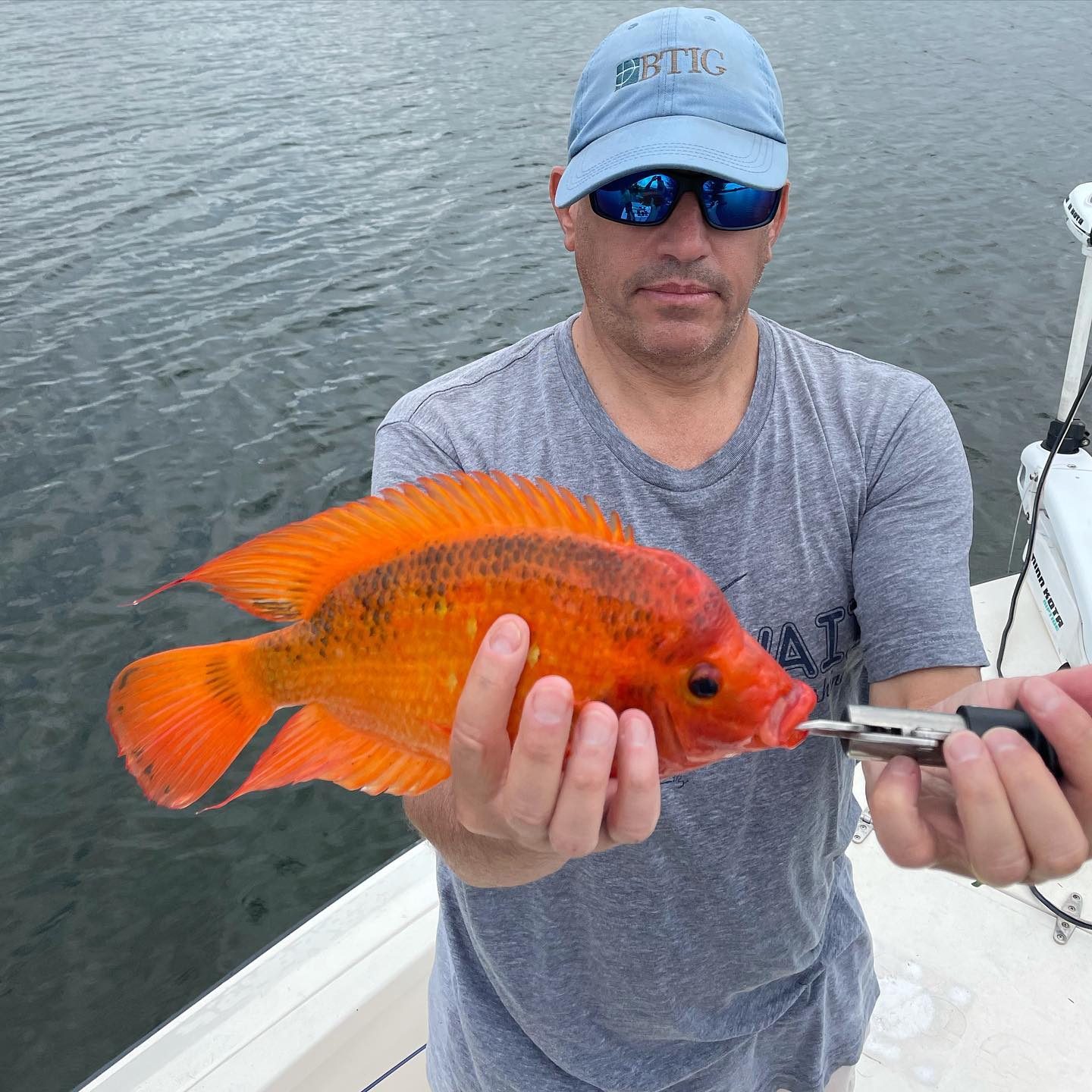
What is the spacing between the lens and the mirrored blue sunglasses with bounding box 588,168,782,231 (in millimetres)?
2078

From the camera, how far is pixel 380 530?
1696 millimetres

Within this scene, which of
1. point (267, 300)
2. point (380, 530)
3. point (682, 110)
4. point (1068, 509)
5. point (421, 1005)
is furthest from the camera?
point (267, 300)

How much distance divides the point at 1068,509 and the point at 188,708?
4206 millimetres

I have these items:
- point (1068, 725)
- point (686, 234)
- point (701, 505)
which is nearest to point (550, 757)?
point (1068, 725)

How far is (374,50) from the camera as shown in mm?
22016

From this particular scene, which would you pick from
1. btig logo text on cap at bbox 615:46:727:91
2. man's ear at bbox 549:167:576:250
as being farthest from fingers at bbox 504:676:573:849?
btig logo text on cap at bbox 615:46:727:91

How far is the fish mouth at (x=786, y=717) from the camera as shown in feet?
4.88

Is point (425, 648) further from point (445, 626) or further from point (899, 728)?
point (899, 728)

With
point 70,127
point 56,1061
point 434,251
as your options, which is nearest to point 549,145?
point 434,251

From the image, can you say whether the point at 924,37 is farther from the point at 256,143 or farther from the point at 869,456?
the point at 869,456

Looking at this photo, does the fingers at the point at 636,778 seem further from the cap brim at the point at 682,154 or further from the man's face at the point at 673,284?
the cap brim at the point at 682,154

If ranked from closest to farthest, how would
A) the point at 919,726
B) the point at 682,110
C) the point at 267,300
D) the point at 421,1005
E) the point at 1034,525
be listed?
the point at 919,726 → the point at 682,110 → the point at 421,1005 → the point at 1034,525 → the point at 267,300

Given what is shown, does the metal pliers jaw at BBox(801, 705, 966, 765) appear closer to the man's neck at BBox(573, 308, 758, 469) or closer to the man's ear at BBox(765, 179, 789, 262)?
the man's neck at BBox(573, 308, 758, 469)

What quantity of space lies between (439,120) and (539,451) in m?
17.4
